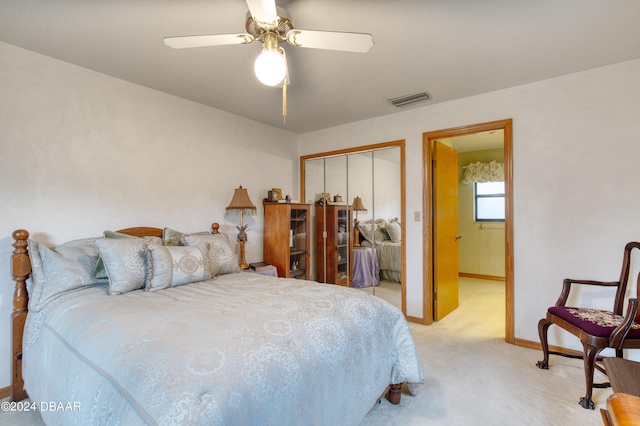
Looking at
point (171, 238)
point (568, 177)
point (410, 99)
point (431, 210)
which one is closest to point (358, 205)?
point (431, 210)

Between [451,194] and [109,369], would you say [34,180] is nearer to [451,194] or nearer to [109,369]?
[109,369]

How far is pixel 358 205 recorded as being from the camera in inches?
155

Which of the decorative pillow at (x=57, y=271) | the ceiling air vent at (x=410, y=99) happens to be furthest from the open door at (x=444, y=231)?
the decorative pillow at (x=57, y=271)

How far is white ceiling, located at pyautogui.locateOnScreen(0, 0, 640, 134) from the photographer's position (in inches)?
67.8

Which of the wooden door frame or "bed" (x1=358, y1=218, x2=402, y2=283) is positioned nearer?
the wooden door frame

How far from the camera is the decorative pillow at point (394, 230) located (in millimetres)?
3547

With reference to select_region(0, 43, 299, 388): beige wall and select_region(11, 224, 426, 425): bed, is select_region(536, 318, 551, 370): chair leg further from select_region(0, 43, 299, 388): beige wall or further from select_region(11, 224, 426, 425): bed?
select_region(0, 43, 299, 388): beige wall

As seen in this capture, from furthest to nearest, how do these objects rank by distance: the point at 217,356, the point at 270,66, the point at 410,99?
the point at 410,99
the point at 270,66
the point at 217,356

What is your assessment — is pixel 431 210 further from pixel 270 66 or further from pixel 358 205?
pixel 270 66

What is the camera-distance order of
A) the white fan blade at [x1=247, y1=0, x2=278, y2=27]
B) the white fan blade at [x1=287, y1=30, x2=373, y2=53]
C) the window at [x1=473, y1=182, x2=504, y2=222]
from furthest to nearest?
1. the window at [x1=473, y1=182, x2=504, y2=222]
2. the white fan blade at [x1=287, y1=30, x2=373, y2=53]
3. the white fan blade at [x1=247, y1=0, x2=278, y2=27]

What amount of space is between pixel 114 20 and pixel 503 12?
241 cm

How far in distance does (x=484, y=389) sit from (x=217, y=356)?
196 centimetres

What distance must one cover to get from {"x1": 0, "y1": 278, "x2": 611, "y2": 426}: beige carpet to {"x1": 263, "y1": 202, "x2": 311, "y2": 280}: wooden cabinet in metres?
1.65

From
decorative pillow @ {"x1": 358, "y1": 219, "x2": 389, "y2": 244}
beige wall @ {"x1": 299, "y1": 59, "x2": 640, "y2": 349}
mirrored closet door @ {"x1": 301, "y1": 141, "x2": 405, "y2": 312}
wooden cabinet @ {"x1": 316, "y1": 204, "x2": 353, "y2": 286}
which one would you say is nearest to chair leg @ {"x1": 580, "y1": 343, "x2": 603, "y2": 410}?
beige wall @ {"x1": 299, "y1": 59, "x2": 640, "y2": 349}
